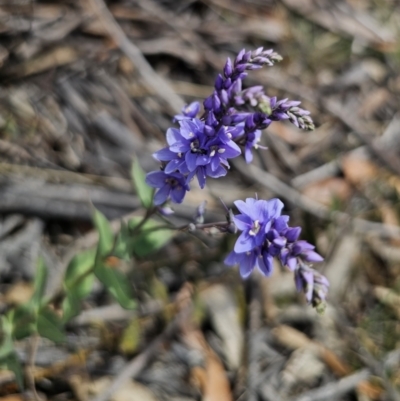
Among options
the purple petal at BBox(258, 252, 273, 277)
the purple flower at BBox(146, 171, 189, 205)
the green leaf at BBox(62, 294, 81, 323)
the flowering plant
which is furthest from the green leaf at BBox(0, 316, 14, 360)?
the purple petal at BBox(258, 252, 273, 277)

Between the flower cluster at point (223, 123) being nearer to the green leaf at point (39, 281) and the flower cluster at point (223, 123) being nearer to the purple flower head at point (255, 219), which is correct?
the purple flower head at point (255, 219)

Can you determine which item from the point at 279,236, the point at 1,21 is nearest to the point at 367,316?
the point at 279,236

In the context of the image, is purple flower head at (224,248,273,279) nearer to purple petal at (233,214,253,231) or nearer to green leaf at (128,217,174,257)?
purple petal at (233,214,253,231)

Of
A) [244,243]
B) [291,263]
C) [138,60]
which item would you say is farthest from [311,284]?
[138,60]

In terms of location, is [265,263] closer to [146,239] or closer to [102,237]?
[146,239]

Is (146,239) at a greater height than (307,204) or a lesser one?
greater

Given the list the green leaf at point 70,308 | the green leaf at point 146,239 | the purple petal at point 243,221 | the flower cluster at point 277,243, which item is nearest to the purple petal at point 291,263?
the flower cluster at point 277,243

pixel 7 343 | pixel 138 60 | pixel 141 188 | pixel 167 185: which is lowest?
pixel 7 343
